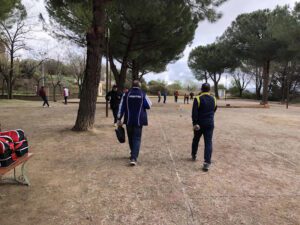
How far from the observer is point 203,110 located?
6250mm

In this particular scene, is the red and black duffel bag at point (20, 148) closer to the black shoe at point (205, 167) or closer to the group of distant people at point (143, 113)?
the group of distant people at point (143, 113)

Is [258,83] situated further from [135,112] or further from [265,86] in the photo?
[135,112]

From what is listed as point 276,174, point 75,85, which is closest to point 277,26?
point 276,174

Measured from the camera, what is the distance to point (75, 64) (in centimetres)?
4859

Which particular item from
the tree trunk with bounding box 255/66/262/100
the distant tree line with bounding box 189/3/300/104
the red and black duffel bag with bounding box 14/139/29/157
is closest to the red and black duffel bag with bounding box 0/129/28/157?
the red and black duffel bag with bounding box 14/139/29/157

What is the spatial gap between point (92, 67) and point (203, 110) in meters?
5.09

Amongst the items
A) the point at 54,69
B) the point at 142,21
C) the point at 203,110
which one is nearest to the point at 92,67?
the point at 203,110

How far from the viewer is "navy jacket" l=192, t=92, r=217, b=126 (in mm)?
6242

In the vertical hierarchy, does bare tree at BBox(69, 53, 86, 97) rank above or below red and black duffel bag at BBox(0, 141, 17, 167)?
above

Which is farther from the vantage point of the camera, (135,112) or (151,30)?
(151,30)

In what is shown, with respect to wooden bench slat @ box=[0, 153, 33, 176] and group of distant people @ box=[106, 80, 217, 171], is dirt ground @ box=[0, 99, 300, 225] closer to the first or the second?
wooden bench slat @ box=[0, 153, 33, 176]

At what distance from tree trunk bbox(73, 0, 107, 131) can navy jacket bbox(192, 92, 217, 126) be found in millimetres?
4898

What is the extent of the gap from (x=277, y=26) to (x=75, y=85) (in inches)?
1489

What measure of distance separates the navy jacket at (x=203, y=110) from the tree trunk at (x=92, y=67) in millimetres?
4898
